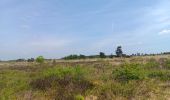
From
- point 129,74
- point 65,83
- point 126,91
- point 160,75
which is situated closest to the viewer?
point 126,91

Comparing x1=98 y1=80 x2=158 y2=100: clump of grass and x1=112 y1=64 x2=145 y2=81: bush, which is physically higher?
x1=112 y1=64 x2=145 y2=81: bush

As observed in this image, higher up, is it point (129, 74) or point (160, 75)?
point (129, 74)

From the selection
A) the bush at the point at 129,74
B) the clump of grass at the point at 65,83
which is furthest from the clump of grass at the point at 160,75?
the clump of grass at the point at 65,83

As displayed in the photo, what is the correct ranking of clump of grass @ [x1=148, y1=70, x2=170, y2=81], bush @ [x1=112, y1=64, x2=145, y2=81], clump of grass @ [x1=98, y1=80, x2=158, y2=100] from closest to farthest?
clump of grass @ [x1=98, y1=80, x2=158, y2=100] → bush @ [x1=112, y1=64, x2=145, y2=81] → clump of grass @ [x1=148, y1=70, x2=170, y2=81]

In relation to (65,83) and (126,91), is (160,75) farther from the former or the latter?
(65,83)

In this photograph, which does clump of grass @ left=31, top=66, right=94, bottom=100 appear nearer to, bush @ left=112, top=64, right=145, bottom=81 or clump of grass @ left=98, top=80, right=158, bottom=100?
clump of grass @ left=98, top=80, right=158, bottom=100

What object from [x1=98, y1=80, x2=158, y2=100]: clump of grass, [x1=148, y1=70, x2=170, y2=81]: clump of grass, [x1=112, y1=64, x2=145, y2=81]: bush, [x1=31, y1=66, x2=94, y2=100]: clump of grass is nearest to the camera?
[x1=98, y1=80, x2=158, y2=100]: clump of grass

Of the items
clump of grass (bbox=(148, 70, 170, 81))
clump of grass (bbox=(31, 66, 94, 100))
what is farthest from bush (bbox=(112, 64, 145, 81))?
clump of grass (bbox=(148, 70, 170, 81))

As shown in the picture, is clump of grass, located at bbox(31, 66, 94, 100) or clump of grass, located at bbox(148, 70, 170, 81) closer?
clump of grass, located at bbox(31, 66, 94, 100)

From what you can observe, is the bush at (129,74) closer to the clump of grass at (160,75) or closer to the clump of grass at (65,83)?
the clump of grass at (65,83)

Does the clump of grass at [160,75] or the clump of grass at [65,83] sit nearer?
the clump of grass at [65,83]

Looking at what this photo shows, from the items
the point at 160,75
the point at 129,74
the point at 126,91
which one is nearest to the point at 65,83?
the point at 126,91

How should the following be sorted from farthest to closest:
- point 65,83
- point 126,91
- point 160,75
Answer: point 160,75 → point 65,83 → point 126,91

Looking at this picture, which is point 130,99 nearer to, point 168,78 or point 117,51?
point 168,78
